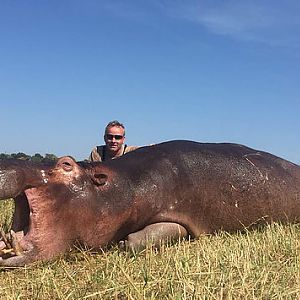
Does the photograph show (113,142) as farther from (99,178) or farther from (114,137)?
(99,178)

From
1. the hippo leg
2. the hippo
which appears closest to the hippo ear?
the hippo

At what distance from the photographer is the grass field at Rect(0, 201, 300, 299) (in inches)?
134

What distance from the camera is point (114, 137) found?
Result: 9.12 metres

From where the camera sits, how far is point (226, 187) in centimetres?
661

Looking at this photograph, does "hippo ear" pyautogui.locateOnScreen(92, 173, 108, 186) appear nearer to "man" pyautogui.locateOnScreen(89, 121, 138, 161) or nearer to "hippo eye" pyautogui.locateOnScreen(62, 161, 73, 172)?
"hippo eye" pyautogui.locateOnScreen(62, 161, 73, 172)

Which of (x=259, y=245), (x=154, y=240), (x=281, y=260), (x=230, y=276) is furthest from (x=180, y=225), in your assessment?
(x=230, y=276)

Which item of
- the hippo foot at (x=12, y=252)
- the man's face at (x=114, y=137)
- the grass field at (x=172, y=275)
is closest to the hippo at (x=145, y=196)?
the hippo foot at (x=12, y=252)

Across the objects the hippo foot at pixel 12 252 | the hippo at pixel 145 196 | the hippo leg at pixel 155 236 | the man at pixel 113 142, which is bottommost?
the hippo foot at pixel 12 252

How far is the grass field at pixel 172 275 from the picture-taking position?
134 inches

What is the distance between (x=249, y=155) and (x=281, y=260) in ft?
9.01

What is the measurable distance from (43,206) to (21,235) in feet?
0.94

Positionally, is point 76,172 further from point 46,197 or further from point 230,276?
point 230,276

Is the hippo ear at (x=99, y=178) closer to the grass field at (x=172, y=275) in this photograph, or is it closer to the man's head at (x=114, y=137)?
the grass field at (x=172, y=275)

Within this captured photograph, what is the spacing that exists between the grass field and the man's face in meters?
3.97
